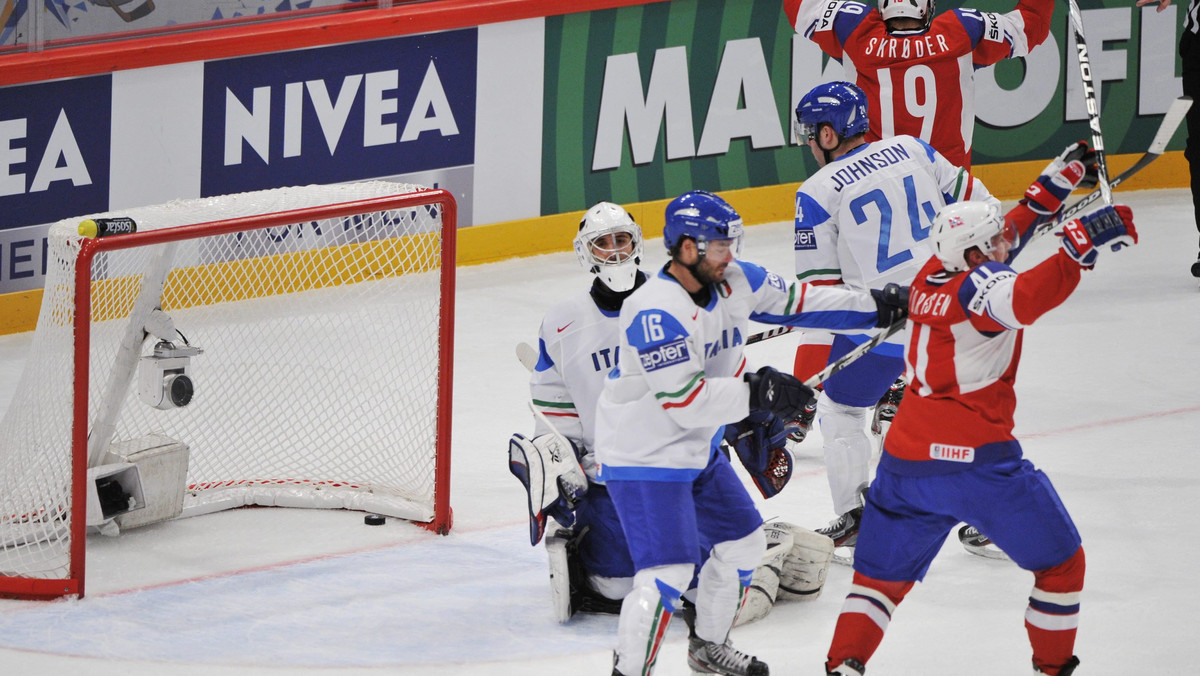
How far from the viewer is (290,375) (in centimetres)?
664

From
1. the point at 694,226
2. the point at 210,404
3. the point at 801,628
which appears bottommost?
the point at 801,628

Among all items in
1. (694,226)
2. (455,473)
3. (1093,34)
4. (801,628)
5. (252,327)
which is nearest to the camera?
(694,226)

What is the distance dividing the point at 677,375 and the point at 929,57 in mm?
3260

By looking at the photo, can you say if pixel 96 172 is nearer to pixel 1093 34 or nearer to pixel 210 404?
pixel 210 404

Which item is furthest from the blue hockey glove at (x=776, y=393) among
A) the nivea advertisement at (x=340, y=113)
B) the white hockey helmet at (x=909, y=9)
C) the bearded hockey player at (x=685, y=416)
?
the nivea advertisement at (x=340, y=113)

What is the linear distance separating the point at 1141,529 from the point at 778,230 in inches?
167

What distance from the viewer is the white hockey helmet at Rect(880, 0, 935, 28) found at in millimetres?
6791

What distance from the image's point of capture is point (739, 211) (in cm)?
960

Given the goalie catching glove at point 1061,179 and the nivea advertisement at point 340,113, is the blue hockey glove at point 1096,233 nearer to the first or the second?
the goalie catching glove at point 1061,179

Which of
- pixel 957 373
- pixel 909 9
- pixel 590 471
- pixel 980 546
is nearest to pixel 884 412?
pixel 980 546

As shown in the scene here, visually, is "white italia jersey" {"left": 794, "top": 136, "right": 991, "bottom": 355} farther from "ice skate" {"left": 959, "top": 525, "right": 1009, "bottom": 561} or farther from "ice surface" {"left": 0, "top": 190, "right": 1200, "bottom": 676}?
"ice surface" {"left": 0, "top": 190, "right": 1200, "bottom": 676}

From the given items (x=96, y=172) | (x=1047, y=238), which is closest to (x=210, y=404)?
(x=96, y=172)

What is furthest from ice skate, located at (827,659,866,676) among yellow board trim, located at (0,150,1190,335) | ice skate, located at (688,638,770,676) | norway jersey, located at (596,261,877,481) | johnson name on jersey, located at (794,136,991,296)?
yellow board trim, located at (0,150,1190,335)

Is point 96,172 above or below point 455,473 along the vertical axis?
above
